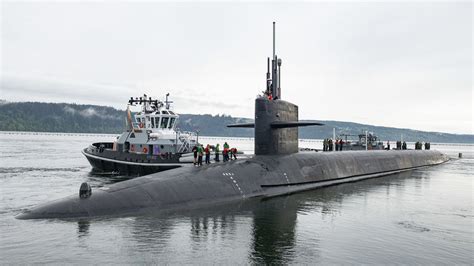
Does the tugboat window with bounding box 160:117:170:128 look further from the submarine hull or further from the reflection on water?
the reflection on water

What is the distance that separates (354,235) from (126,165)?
77.7 feet

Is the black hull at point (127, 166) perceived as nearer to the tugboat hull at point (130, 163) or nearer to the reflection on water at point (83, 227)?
the tugboat hull at point (130, 163)

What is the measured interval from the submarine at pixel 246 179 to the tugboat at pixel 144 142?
39.9ft

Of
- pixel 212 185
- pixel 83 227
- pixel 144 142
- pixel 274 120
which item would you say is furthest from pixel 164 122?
pixel 83 227

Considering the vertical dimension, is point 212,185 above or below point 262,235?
above

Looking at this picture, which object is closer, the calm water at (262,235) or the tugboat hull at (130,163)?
the calm water at (262,235)

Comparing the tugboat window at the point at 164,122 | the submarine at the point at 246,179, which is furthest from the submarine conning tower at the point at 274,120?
the tugboat window at the point at 164,122

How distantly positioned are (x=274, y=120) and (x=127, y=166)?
641 inches

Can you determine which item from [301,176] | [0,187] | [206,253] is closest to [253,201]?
[301,176]

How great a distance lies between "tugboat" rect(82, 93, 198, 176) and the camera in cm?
3284

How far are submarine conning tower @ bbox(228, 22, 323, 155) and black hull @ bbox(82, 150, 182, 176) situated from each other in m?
10.6

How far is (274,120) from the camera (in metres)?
21.1

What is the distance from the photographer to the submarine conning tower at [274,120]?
21.0 metres

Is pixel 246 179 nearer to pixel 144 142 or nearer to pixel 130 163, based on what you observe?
pixel 130 163
